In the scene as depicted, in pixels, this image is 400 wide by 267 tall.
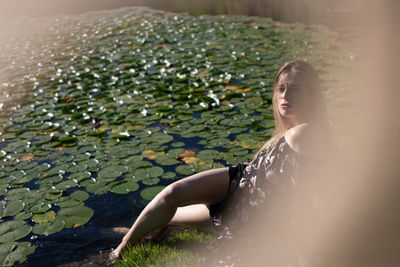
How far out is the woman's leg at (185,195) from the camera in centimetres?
153

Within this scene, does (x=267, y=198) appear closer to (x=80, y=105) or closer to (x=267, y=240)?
(x=267, y=240)

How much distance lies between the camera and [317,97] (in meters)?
1.37

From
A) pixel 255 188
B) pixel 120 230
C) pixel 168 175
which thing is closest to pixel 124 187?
pixel 168 175

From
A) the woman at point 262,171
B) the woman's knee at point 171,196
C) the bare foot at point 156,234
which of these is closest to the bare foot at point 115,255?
the woman at point 262,171

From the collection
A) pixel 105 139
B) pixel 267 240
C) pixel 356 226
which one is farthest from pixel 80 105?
pixel 356 226

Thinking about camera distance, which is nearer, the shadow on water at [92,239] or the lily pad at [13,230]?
the shadow on water at [92,239]

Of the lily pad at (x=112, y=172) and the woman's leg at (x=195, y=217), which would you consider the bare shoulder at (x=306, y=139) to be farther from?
the lily pad at (x=112, y=172)

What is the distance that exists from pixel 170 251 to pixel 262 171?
592 millimetres

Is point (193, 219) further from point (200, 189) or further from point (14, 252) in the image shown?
point (14, 252)

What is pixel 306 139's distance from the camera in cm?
127

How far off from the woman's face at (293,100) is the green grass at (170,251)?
28.8 inches

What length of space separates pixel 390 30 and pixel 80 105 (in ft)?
12.5

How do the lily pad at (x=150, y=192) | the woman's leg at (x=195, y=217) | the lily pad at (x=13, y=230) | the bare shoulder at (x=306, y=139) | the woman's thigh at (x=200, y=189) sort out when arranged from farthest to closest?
the lily pad at (x=150, y=192) < the lily pad at (x=13, y=230) < the woman's leg at (x=195, y=217) < the woman's thigh at (x=200, y=189) < the bare shoulder at (x=306, y=139)

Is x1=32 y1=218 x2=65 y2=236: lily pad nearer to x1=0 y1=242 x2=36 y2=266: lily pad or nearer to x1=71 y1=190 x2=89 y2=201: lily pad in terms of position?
x1=0 y1=242 x2=36 y2=266: lily pad
